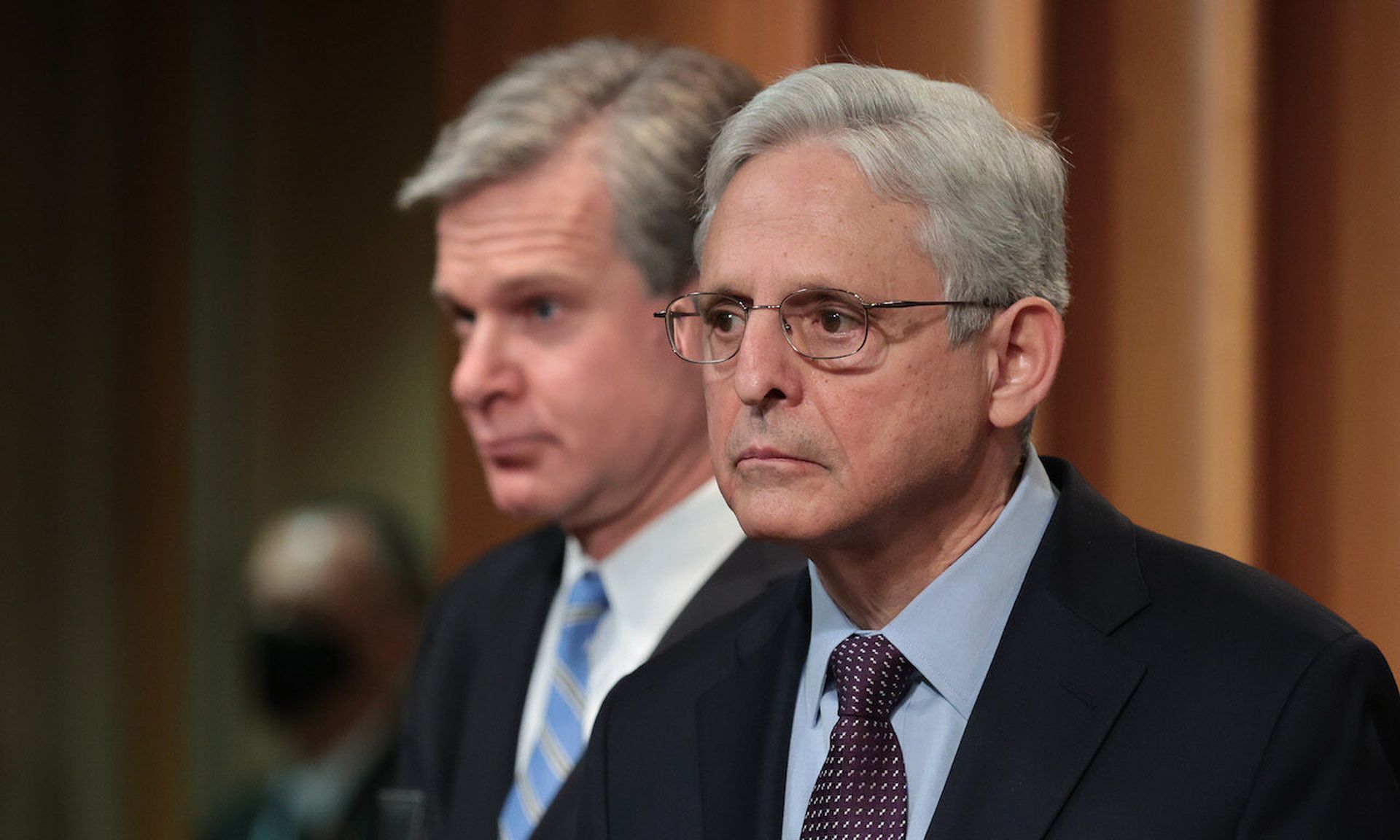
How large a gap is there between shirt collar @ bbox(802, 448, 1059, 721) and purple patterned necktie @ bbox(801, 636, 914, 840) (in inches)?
0.9

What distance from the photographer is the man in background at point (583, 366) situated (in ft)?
6.31

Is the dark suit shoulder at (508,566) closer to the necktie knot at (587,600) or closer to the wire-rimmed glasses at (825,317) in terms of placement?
the necktie knot at (587,600)

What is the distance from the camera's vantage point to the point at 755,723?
4.95ft

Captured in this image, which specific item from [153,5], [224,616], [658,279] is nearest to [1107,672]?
[658,279]

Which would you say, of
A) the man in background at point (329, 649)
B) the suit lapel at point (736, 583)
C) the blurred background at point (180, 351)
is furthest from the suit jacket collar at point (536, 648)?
the blurred background at point (180, 351)

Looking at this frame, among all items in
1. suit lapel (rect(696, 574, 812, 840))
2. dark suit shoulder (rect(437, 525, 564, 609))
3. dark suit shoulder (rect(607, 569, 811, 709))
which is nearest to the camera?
suit lapel (rect(696, 574, 812, 840))

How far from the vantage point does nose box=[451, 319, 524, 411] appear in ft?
6.35

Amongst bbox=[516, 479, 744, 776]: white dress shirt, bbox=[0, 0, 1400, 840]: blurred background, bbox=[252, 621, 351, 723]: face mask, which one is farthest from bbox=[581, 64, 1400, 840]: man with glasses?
bbox=[0, 0, 1400, 840]: blurred background

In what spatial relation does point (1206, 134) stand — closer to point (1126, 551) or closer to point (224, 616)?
point (1126, 551)

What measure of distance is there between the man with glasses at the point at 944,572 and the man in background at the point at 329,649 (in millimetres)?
1771

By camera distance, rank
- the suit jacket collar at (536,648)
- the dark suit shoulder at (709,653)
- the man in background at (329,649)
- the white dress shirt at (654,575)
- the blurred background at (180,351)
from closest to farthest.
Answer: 1. the dark suit shoulder at (709,653)
2. the suit jacket collar at (536,648)
3. the white dress shirt at (654,575)
4. the man in background at (329,649)
5. the blurred background at (180,351)

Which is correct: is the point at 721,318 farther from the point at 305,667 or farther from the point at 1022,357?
the point at 305,667

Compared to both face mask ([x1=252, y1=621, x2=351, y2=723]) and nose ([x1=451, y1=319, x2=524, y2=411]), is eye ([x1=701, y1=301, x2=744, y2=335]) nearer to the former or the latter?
nose ([x1=451, y1=319, x2=524, y2=411])

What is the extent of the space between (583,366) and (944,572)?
0.64 meters
